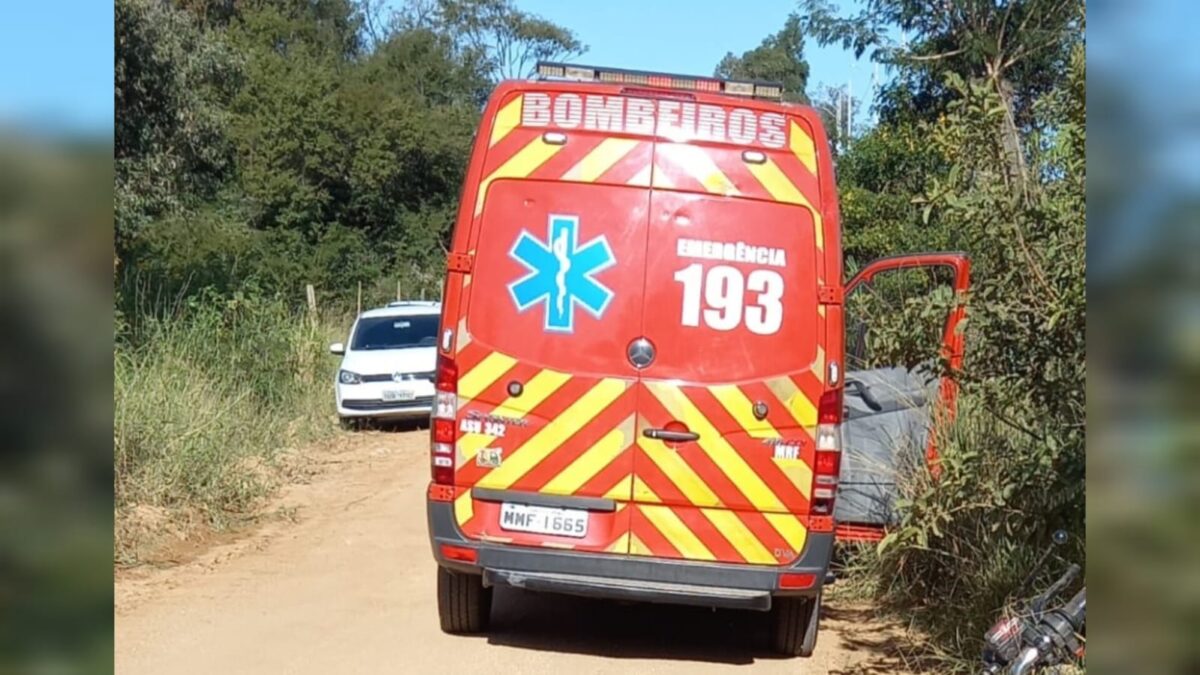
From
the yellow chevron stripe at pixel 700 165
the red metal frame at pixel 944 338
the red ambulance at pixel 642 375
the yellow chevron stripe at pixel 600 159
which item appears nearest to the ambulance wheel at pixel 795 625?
the red ambulance at pixel 642 375

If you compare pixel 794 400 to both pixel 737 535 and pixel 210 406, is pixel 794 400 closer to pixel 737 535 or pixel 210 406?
pixel 737 535

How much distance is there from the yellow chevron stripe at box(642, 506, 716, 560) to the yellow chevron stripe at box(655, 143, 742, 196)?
1551 millimetres

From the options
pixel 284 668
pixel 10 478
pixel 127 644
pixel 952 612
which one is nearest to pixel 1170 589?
pixel 10 478

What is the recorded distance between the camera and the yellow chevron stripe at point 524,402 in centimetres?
584

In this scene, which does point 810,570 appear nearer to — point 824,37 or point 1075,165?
point 1075,165

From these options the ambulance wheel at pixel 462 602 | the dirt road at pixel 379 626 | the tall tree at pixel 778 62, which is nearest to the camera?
the dirt road at pixel 379 626

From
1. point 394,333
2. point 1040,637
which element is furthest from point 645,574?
point 394,333

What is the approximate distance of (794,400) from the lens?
5.81 meters

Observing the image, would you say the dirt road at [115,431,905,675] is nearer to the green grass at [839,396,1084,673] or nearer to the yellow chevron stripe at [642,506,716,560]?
the green grass at [839,396,1084,673]

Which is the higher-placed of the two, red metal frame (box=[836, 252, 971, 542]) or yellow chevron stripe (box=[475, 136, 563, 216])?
yellow chevron stripe (box=[475, 136, 563, 216])

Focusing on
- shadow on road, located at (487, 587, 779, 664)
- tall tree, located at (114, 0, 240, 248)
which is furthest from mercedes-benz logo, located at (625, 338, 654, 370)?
tall tree, located at (114, 0, 240, 248)

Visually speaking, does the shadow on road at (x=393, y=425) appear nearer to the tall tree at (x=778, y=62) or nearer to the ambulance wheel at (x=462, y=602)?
the ambulance wheel at (x=462, y=602)

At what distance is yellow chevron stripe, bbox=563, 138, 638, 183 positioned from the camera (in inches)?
232

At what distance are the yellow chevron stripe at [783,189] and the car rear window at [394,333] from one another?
10.7 metres
